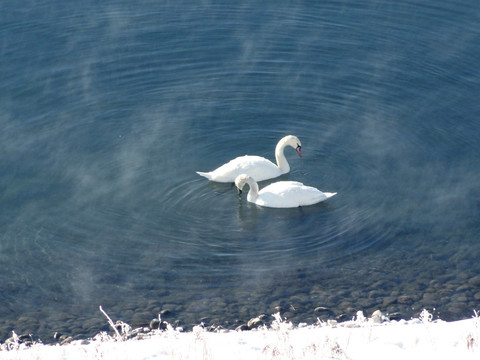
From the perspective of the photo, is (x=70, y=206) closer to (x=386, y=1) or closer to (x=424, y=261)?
(x=424, y=261)

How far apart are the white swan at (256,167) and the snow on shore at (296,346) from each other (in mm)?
8774

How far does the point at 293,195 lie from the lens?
66.2 ft

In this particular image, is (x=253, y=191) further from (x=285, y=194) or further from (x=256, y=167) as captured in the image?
(x=285, y=194)

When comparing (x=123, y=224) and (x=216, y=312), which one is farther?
(x=123, y=224)

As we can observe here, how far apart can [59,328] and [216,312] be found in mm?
3150

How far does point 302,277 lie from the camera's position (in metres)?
17.7

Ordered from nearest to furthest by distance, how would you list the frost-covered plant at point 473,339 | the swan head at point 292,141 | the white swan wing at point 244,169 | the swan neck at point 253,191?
1. the frost-covered plant at point 473,339
2. the swan neck at point 253,191
3. the white swan wing at point 244,169
4. the swan head at point 292,141

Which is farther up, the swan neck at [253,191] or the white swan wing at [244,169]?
the white swan wing at [244,169]

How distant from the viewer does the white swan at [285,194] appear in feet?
66.3

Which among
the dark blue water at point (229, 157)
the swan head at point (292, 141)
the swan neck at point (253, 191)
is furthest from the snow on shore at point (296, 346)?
the swan head at point (292, 141)

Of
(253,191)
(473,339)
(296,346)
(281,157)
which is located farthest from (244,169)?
(473,339)

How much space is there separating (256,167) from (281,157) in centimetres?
87

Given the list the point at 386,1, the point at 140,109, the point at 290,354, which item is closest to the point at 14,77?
the point at 140,109

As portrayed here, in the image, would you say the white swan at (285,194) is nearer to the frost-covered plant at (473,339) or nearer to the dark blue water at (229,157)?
the dark blue water at (229,157)
